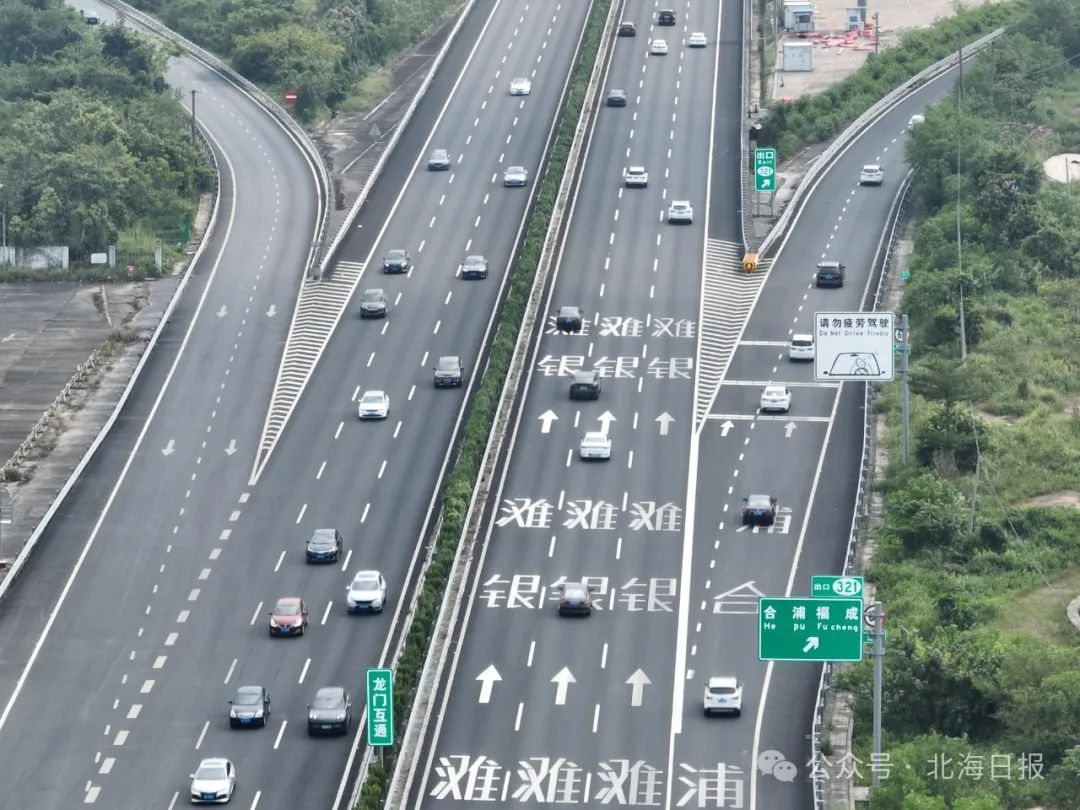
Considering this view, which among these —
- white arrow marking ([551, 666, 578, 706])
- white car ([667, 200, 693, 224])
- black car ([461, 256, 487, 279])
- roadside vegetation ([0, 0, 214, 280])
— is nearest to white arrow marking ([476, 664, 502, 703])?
white arrow marking ([551, 666, 578, 706])

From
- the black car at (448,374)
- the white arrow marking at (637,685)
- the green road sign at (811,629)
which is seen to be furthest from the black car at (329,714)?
the black car at (448,374)

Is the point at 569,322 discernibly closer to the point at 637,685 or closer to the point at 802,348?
the point at 802,348

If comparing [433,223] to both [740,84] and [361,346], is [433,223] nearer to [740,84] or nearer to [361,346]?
[361,346]

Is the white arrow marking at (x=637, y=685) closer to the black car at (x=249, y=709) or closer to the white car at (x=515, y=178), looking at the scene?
the black car at (x=249, y=709)

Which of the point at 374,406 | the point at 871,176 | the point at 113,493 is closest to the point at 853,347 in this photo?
the point at 374,406

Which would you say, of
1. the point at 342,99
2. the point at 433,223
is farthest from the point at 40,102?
the point at 433,223
